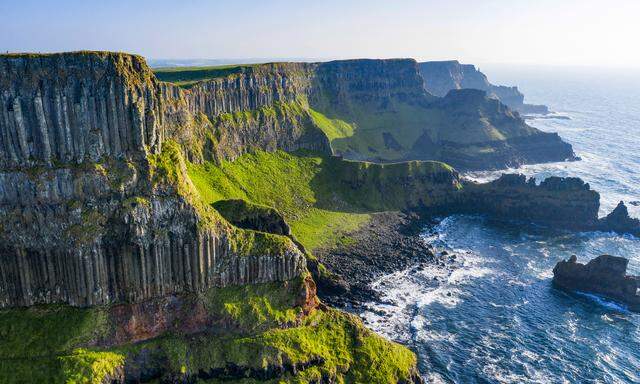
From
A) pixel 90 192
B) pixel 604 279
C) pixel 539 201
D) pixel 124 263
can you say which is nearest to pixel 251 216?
pixel 124 263

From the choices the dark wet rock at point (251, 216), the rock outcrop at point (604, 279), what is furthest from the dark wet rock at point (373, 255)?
the rock outcrop at point (604, 279)

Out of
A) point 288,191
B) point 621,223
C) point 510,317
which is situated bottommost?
point 510,317

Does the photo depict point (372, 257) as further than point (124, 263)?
Yes

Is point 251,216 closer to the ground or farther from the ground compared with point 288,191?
farther from the ground

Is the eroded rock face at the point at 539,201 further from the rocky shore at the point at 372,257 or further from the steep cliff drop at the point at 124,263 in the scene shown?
the steep cliff drop at the point at 124,263

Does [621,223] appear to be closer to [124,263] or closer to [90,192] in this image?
[124,263]

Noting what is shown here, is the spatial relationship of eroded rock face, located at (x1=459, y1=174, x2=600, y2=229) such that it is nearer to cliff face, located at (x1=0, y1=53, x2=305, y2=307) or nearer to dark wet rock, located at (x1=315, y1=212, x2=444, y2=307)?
dark wet rock, located at (x1=315, y1=212, x2=444, y2=307)

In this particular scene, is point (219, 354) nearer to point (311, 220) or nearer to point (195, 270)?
point (195, 270)

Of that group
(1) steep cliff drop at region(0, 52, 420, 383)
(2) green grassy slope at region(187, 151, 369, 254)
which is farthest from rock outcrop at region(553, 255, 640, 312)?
(1) steep cliff drop at region(0, 52, 420, 383)
